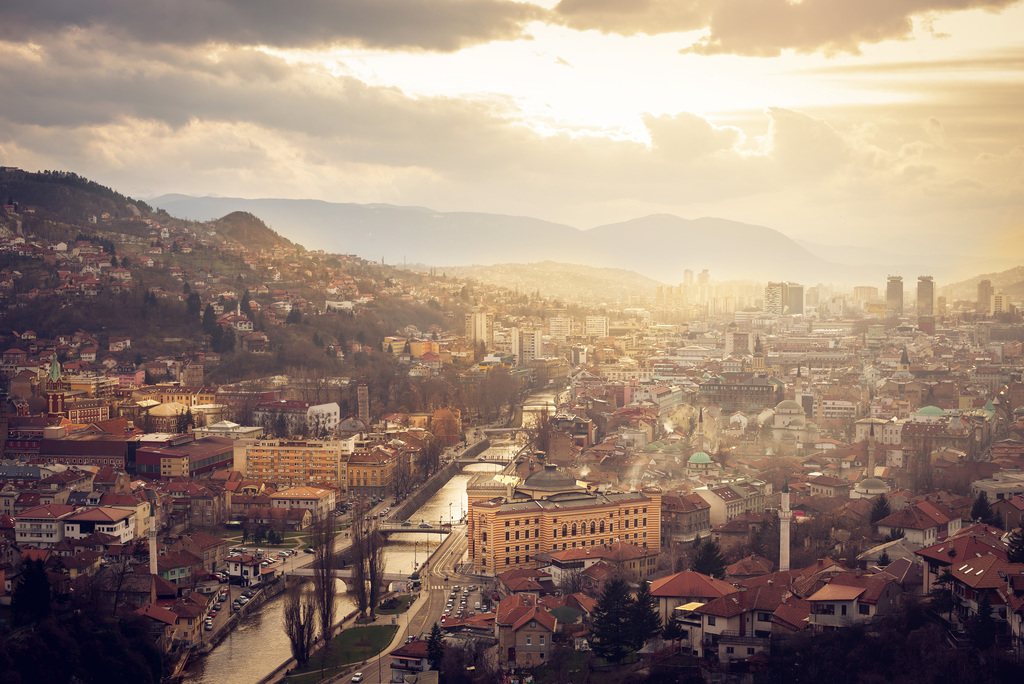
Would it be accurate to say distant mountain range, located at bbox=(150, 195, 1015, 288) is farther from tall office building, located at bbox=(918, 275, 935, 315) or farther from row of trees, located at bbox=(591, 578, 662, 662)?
row of trees, located at bbox=(591, 578, 662, 662)

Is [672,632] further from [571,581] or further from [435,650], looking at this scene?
[571,581]

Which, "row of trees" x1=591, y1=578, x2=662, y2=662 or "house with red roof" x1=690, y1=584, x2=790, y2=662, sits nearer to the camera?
"house with red roof" x1=690, y1=584, x2=790, y2=662

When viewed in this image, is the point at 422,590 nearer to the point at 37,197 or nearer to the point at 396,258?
the point at 37,197

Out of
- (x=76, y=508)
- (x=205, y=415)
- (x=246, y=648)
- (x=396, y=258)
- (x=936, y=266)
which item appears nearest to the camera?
(x=246, y=648)

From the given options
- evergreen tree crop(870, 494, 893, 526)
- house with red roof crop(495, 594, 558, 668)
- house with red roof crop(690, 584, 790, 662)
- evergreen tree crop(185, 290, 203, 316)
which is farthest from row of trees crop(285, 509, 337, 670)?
evergreen tree crop(185, 290, 203, 316)

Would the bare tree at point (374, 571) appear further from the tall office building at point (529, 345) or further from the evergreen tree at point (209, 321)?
the tall office building at point (529, 345)

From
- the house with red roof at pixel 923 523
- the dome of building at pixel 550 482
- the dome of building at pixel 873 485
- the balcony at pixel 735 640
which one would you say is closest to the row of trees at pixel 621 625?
the balcony at pixel 735 640

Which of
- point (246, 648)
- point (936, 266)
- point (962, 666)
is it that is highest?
point (936, 266)

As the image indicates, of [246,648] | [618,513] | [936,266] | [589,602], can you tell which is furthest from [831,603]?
[936,266]
